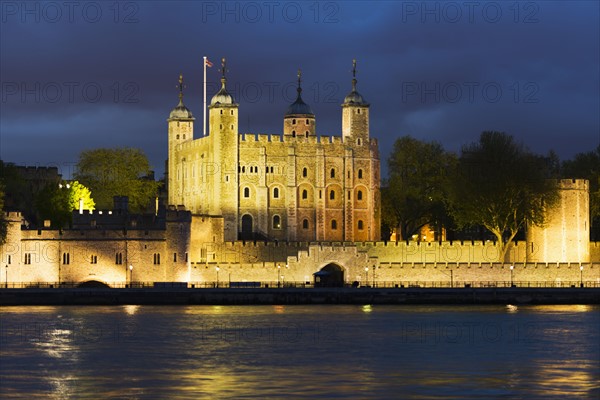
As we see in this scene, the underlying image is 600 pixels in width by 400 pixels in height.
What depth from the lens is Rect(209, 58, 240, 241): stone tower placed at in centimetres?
11262

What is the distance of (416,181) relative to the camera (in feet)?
385

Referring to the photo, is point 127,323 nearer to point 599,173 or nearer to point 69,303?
point 69,303

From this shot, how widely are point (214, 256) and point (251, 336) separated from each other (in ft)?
106

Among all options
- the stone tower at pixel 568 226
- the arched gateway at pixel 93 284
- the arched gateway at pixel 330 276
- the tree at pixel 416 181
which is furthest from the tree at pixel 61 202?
the stone tower at pixel 568 226

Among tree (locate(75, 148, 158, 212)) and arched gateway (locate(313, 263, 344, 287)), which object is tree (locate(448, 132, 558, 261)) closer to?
arched gateway (locate(313, 263, 344, 287))

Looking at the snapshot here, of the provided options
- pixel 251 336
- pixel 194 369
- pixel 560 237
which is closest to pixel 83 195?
pixel 560 237

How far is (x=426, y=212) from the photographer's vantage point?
11700 cm

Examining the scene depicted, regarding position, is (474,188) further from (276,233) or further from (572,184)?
(276,233)

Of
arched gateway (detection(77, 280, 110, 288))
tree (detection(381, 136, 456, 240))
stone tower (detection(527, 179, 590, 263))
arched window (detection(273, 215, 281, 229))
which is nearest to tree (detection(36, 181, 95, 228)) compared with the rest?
arched window (detection(273, 215, 281, 229))

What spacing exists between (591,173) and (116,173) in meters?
33.9

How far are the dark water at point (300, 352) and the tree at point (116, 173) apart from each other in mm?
34651

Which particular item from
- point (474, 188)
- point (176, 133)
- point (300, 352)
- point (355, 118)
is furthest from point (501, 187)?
Result: point (300, 352)

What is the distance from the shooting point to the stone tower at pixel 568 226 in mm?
101625

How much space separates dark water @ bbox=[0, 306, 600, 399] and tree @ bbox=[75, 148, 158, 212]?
3465cm
